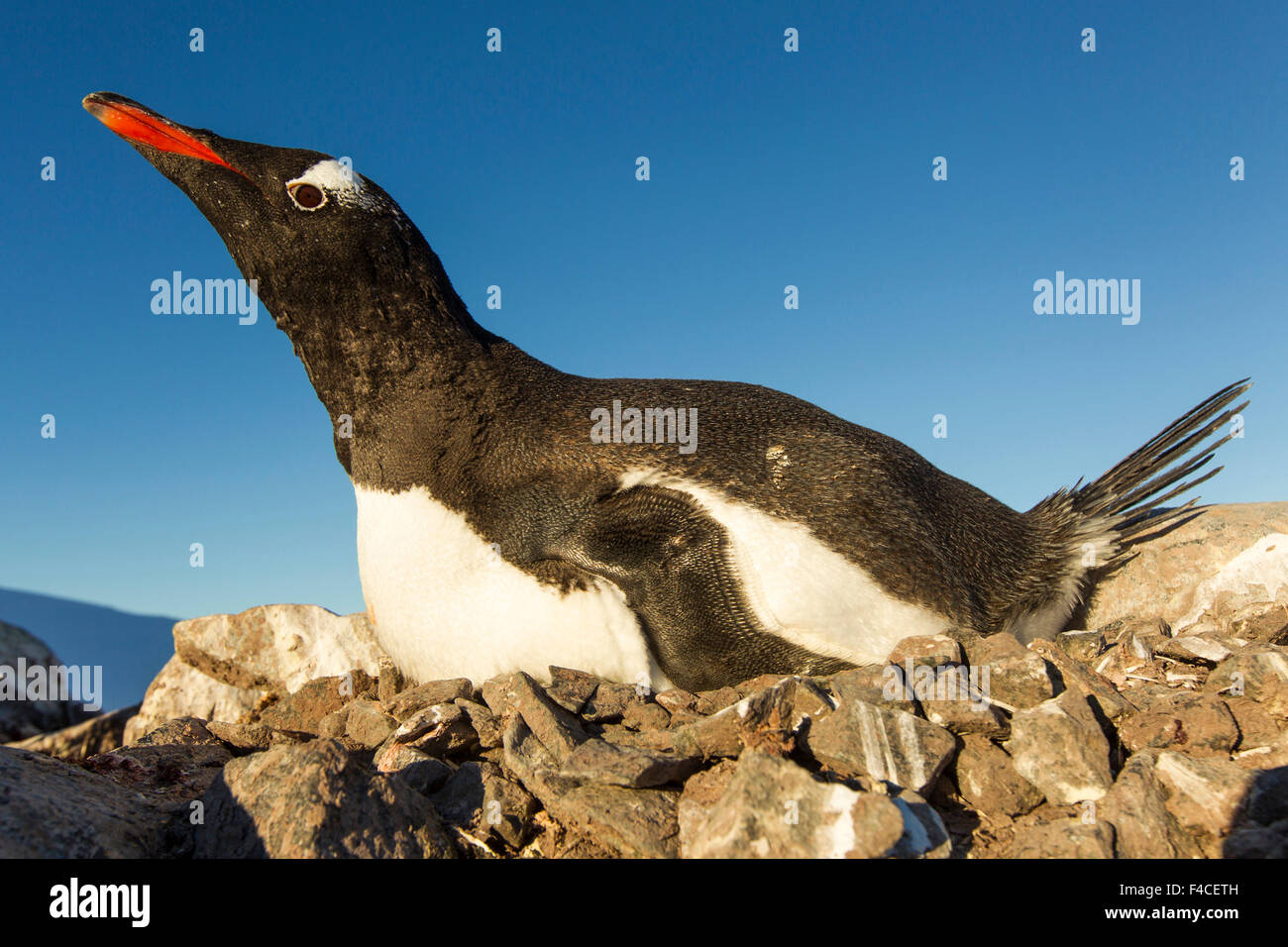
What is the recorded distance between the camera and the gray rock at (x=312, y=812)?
2.11 meters

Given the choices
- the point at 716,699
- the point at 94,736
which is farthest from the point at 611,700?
the point at 94,736

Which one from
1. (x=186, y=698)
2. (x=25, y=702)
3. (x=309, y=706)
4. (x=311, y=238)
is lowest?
(x=25, y=702)

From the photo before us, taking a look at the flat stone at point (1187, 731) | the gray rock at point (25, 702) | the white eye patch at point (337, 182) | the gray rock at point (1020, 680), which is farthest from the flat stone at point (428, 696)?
the gray rock at point (25, 702)

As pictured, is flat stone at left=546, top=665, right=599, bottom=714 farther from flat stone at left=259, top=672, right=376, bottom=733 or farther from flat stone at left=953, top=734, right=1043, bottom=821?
flat stone at left=259, top=672, right=376, bottom=733

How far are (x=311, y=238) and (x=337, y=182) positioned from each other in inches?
11.2

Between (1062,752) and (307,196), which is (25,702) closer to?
(307,196)

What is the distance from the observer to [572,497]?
358 cm

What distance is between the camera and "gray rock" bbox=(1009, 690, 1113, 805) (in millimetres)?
2449

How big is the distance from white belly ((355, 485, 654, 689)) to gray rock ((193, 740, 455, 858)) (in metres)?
1.22

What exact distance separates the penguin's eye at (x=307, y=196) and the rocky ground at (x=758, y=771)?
2234mm

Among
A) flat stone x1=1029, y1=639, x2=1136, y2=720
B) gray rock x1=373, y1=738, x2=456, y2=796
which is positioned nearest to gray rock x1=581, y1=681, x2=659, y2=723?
gray rock x1=373, y1=738, x2=456, y2=796

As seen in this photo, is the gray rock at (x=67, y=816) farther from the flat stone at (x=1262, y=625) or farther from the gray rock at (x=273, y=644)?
the flat stone at (x=1262, y=625)
